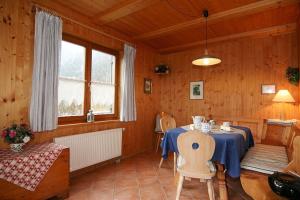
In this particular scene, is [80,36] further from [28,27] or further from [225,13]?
[225,13]

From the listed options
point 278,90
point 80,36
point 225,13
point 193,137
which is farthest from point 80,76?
point 278,90

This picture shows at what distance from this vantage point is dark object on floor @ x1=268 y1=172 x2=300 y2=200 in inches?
46.6

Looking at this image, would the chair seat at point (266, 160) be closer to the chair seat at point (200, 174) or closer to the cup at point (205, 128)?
the chair seat at point (200, 174)

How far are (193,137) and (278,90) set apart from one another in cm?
262

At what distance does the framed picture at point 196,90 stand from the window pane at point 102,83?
1925 mm

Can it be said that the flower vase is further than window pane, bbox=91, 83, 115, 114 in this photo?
No

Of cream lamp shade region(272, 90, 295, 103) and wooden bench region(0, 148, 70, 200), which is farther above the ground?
cream lamp shade region(272, 90, 295, 103)

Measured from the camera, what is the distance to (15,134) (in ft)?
6.63

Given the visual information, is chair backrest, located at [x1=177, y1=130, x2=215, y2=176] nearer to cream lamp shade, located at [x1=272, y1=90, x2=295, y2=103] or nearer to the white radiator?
the white radiator

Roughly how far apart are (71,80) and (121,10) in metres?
1.35

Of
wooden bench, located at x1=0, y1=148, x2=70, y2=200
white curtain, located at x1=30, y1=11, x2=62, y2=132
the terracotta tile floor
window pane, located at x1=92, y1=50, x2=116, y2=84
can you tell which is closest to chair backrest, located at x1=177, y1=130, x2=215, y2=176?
the terracotta tile floor

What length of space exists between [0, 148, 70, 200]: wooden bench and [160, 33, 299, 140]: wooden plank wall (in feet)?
10.1

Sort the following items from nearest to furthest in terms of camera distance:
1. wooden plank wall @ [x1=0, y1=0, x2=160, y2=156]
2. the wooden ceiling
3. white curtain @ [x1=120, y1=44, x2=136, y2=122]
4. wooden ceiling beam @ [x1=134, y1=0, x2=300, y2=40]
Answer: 1. wooden plank wall @ [x1=0, y1=0, x2=160, y2=156]
2. wooden ceiling beam @ [x1=134, y1=0, x2=300, y2=40]
3. the wooden ceiling
4. white curtain @ [x1=120, y1=44, x2=136, y2=122]

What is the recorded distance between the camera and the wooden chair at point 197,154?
1.86 meters
